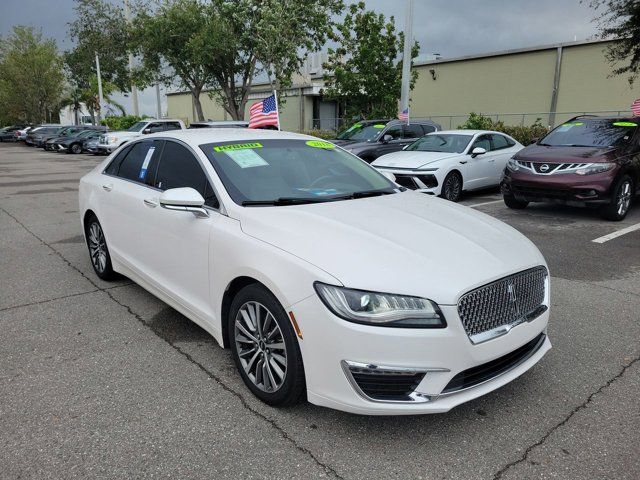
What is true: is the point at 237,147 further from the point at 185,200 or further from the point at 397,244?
the point at 397,244

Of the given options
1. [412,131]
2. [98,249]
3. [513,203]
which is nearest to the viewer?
[98,249]

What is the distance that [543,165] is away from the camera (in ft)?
28.0

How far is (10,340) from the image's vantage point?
3.97 meters

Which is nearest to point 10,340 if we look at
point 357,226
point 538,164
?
point 357,226

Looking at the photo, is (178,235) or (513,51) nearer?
(178,235)

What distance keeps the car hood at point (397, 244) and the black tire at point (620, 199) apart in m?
6.02

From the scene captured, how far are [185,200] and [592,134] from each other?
27.6ft

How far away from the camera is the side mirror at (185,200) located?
3.29 meters

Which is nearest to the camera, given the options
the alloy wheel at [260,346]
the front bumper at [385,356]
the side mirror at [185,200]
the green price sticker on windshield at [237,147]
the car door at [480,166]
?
the front bumper at [385,356]

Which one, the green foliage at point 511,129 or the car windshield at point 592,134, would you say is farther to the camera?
the green foliage at point 511,129

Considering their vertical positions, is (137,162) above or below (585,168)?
above

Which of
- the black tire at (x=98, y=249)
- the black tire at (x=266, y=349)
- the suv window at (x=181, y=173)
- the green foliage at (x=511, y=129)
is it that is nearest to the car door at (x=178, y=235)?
the suv window at (x=181, y=173)

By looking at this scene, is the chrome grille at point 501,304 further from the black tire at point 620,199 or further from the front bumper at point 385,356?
the black tire at point 620,199

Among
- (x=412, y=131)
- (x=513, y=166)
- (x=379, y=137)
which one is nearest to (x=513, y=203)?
(x=513, y=166)
